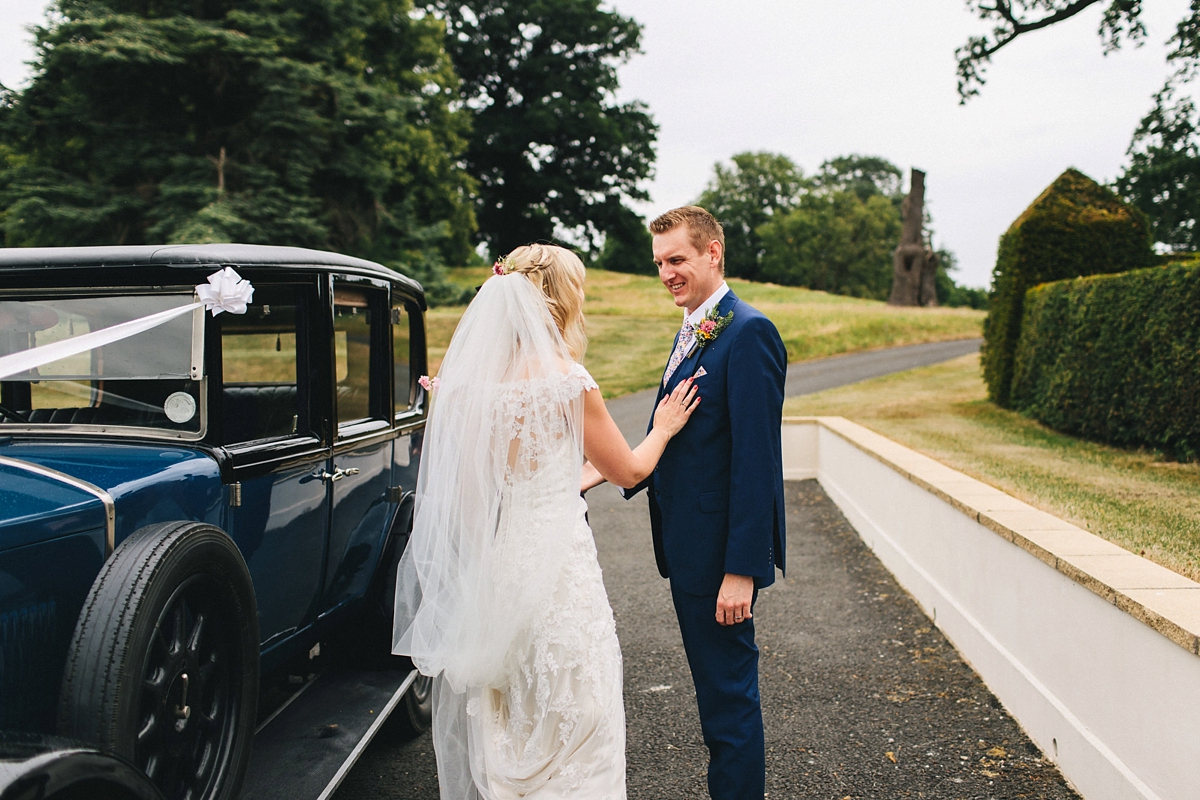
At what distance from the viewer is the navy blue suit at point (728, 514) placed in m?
2.91

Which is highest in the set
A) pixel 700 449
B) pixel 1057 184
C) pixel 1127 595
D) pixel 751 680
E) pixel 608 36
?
pixel 608 36

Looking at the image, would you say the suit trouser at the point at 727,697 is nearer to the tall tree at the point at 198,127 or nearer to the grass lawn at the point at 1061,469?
the grass lawn at the point at 1061,469

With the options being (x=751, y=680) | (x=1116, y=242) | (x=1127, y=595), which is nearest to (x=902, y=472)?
(x=1127, y=595)

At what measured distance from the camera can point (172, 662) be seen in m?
2.36

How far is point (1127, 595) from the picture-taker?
10.2ft

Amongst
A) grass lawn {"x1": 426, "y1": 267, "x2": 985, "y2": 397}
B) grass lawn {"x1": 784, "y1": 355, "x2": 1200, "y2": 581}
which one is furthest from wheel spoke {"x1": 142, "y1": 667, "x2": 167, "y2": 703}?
grass lawn {"x1": 426, "y1": 267, "x2": 985, "y2": 397}

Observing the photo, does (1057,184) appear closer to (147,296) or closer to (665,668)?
(665,668)

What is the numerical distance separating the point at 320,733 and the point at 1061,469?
6612mm

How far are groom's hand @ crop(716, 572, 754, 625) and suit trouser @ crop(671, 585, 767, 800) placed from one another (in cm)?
9

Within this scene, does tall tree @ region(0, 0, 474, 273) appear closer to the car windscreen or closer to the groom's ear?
the car windscreen

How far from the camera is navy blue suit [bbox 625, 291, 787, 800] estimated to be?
2.91 metres

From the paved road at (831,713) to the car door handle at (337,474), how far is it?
1.37 metres

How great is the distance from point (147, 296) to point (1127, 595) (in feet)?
12.5

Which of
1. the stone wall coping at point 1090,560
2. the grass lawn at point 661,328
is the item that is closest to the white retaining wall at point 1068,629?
the stone wall coping at point 1090,560
